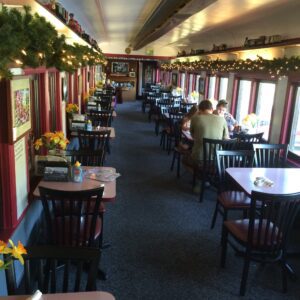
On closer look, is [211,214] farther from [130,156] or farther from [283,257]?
[130,156]

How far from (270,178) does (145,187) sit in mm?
2197

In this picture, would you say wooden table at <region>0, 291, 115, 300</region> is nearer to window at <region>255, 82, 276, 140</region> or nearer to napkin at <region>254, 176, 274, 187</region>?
napkin at <region>254, 176, 274, 187</region>

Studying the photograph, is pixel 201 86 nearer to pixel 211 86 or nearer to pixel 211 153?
pixel 211 86

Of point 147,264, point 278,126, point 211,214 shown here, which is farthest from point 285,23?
point 147,264

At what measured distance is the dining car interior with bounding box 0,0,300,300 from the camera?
2.34 meters

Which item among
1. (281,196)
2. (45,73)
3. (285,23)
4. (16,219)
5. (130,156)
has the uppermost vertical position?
(285,23)

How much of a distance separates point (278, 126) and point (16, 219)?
165 inches

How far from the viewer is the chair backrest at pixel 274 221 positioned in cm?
260

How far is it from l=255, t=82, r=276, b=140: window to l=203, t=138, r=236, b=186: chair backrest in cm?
194

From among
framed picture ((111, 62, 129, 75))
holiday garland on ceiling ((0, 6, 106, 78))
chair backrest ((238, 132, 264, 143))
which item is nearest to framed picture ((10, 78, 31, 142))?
holiday garland on ceiling ((0, 6, 106, 78))

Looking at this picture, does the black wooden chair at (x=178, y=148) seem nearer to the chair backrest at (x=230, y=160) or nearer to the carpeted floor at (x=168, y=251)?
the carpeted floor at (x=168, y=251)

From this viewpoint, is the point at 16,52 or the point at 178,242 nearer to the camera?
the point at 16,52

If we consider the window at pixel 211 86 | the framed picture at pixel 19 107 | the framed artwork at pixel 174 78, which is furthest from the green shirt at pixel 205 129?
the framed artwork at pixel 174 78

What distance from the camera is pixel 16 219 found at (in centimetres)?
270
